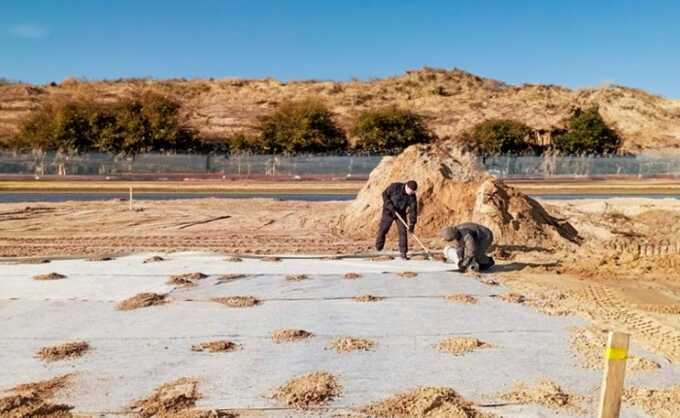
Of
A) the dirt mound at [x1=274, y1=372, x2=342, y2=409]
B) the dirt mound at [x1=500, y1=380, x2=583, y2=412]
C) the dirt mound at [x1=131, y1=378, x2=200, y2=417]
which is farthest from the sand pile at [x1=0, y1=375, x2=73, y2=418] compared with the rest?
the dirt mound at [x1=500, y1=380, x2=583, y2=412]

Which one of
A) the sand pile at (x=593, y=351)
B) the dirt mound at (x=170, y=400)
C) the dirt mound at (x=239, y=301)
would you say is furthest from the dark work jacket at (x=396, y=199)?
the dirt mound at (x=170, y=400)

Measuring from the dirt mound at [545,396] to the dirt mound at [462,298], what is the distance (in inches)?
127

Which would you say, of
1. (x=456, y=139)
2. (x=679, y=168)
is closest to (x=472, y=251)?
(x=679, y=168)

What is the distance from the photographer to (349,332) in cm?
729

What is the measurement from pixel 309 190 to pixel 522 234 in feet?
63.4

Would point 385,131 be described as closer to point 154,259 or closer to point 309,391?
point 154,259

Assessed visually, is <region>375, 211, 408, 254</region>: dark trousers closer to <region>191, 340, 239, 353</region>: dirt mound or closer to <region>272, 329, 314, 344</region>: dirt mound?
<region>272, 329, 314, 344</region>: dirt mound

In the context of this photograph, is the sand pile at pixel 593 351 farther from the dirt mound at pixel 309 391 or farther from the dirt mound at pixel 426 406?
the dirt mound at pixel 309 391

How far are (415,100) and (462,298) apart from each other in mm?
67312

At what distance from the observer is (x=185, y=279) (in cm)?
1023

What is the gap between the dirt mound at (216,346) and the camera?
6539 millimetres

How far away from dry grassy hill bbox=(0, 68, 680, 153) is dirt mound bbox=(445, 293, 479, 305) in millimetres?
53626

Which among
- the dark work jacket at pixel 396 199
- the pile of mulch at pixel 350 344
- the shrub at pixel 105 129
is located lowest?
the pile of mulch at pixel 350 344

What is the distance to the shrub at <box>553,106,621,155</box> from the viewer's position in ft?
189
